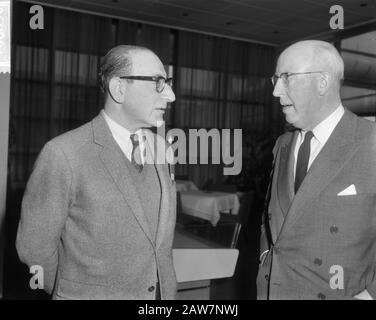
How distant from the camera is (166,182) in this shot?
1171 mm

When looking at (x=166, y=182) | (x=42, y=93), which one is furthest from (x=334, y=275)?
(x=42, y=93)

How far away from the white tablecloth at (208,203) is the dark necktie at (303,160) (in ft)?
10.5

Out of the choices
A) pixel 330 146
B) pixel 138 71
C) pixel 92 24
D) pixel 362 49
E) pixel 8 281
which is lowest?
pixel 8 281

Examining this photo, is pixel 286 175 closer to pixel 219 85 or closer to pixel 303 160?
pixel 303 160

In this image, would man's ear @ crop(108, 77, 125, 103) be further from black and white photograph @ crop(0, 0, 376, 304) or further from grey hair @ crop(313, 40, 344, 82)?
grey hair @ crop(313, 40, 344, 82)

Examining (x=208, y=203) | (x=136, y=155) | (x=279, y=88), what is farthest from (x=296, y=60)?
(x=208, y=203)

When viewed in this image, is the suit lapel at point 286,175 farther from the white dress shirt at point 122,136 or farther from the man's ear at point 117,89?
the man's ear at point 117,89

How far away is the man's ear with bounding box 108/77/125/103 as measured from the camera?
1151 millimetres

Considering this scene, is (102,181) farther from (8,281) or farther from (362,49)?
(8,281)

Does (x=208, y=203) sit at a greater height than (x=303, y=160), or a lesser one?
lesser

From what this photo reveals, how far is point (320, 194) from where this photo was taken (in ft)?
3.59

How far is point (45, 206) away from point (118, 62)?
50 cm

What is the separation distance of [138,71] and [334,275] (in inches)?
34.8

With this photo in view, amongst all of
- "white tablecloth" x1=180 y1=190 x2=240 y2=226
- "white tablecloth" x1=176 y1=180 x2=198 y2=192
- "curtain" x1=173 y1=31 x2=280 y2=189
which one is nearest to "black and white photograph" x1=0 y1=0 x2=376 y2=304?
"white tablecloth" x1=180 y1=190 x2=240 y2=226
